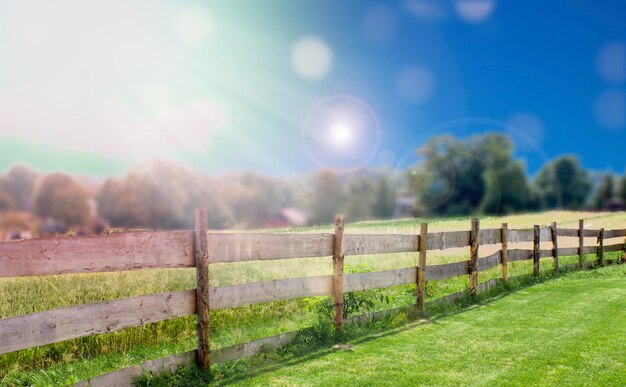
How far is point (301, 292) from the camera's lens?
7.52 metres

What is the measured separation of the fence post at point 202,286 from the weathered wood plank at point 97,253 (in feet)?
0.30

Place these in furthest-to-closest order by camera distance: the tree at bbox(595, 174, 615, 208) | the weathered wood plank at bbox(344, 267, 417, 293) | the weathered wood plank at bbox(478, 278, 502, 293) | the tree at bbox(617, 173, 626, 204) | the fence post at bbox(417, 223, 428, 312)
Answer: the tree at bbox(595, 174, 615, 208), the tree at bbox(617, 173, 626, 204), the weathered wood plank at bbox(478, 278, 502, 293), the fence post at bbox(417, 223, 428, 312), the weathered wood plank at bbox(344, 267, 417, 293)

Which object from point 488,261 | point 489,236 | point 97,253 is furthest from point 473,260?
point 97,253

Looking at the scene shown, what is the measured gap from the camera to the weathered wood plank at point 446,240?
10070 mm

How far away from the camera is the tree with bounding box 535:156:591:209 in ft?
317

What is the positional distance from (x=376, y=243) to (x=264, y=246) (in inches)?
94.6

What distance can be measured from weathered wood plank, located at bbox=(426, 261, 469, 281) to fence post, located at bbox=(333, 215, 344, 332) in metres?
2.46

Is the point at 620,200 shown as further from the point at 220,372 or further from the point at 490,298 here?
the point at 220,372

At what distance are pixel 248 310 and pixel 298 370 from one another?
3.78 m

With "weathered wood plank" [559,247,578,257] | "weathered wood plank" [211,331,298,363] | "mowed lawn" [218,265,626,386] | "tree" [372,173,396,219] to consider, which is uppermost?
"tree" [372,173,396,219]

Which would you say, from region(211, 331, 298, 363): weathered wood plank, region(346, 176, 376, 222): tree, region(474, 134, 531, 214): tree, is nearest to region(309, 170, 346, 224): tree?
region(346, 176, 376, 222): tree

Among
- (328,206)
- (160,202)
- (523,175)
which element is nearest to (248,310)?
(160,202)

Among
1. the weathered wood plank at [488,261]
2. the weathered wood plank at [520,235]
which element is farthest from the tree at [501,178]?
the weathered wood plank at [488,261]

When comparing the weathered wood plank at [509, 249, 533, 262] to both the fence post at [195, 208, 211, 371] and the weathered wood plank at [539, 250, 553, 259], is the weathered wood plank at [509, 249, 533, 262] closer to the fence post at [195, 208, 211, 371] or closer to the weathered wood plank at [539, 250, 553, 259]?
the weathered wood plank at [539, 250, 553, 259]
